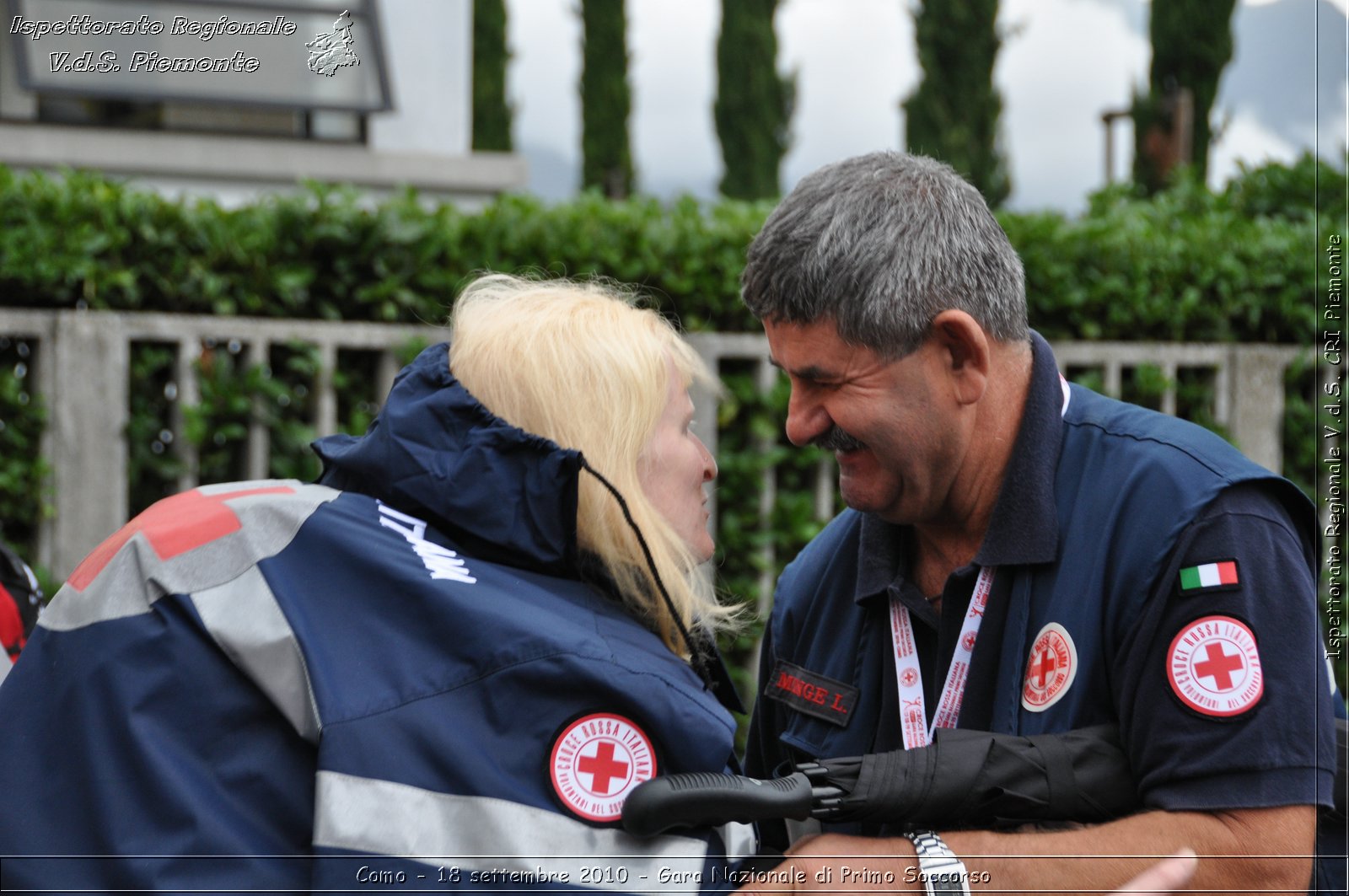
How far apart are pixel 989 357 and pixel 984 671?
1.84 feet

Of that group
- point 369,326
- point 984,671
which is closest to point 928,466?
point 984,671

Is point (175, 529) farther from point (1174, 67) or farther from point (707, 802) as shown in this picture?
point (1174, 67)

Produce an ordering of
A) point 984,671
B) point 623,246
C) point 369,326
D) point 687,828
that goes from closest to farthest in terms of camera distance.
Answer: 1. point 687,828
2. point 984,671
3. point 369,326
4. point 623,246

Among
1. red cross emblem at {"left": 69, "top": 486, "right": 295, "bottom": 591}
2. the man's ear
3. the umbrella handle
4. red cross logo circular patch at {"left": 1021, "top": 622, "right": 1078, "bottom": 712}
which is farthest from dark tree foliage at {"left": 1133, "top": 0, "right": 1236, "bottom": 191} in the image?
red cross emblem at {"left": 69, "top": 486, "right": 295, "bottom": 591}

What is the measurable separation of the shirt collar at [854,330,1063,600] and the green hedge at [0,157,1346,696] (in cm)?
199

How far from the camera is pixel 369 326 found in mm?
4066

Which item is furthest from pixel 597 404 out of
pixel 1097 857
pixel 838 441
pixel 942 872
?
pixel 1097 857

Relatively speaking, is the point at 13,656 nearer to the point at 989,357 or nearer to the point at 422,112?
the point at 989,357

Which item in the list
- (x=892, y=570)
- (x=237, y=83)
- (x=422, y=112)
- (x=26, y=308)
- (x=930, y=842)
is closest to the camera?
(x=930, y=842)

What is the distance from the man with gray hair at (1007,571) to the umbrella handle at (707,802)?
0.52 feet

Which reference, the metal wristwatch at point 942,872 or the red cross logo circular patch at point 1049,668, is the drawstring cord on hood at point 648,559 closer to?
the metal wristwatch at point 942,872

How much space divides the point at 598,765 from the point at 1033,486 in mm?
963

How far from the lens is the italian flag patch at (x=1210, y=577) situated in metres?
1.85

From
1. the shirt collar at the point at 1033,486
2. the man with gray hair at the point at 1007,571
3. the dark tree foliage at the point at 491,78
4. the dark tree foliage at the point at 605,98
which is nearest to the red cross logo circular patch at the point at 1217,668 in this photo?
the man with gray hair at the point at 1007,571
